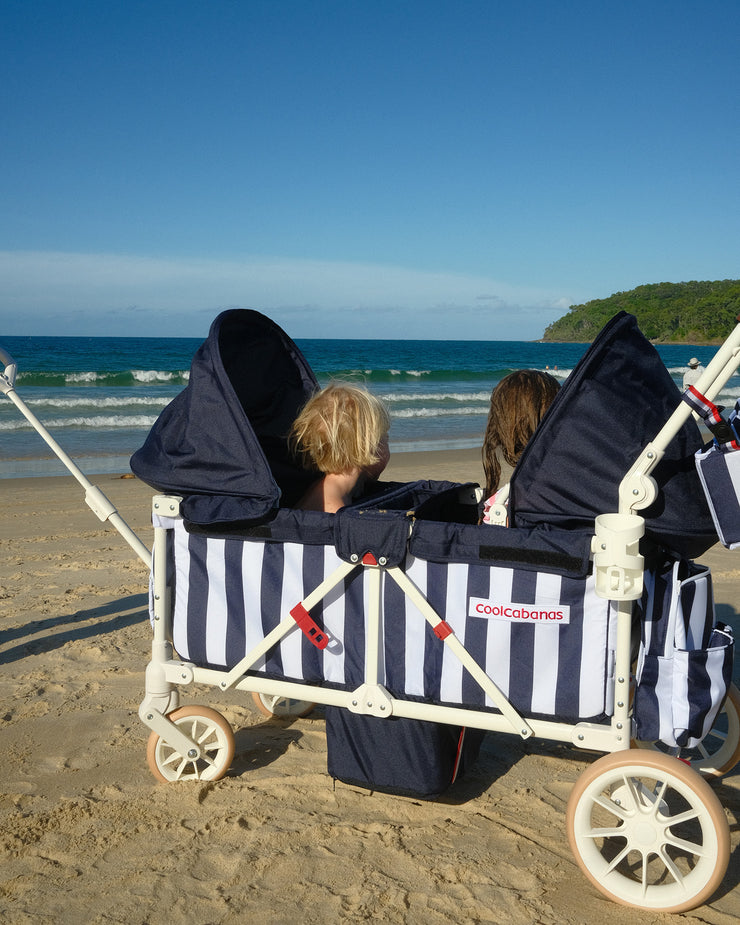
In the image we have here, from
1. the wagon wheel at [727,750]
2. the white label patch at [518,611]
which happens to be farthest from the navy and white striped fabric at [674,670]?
the wagon wheel at [727,750]

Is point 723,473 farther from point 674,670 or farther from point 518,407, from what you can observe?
point 518,407

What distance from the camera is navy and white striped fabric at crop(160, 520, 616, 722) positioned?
2.23 meters

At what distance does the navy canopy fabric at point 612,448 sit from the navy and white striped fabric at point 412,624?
0.24 meters

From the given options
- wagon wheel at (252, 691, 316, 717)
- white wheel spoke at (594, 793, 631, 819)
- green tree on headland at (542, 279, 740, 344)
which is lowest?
wagon wheel at (252, 691, 316, 717)

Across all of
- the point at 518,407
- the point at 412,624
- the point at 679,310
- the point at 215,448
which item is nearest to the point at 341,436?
the point at 215,448

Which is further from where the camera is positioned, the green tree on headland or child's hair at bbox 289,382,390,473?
the green tree on headland

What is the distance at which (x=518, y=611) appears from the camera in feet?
7.41

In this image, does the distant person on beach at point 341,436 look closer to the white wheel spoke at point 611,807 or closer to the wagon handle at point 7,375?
the wagon handle at point 7,375

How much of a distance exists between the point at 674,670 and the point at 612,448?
2.08 ft

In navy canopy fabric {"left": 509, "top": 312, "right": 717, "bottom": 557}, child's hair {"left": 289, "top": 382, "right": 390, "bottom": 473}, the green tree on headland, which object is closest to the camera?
navy canopy fabric {"left": 509, "top": 312, "right": 717, "bottom": 557}

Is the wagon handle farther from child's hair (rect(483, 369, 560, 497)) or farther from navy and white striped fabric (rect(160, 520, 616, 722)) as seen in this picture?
child's hair (rect(483, 369, 560, 497))

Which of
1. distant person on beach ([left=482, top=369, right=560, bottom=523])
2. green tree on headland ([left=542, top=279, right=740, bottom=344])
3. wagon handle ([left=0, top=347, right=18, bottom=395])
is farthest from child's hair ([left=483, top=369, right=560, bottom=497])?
green tree on headland ([left=542, top=279, right=740, bottom=344])

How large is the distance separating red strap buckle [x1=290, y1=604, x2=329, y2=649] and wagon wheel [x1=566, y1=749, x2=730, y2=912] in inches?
33.2

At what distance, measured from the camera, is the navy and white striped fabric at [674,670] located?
219 centimetres
